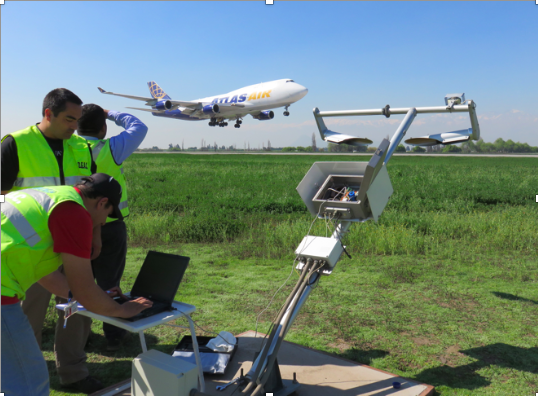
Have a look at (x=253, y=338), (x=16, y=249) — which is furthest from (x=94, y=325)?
(x=16, y=249)

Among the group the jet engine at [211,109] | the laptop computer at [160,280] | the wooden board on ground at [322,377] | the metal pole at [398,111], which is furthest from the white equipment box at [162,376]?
the jet engine at [211,109]

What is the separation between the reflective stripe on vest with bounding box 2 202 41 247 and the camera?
1765mm

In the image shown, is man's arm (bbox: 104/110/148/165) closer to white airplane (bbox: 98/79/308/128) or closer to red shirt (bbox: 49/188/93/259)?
red shirt (bbox: 49/188/93/259)

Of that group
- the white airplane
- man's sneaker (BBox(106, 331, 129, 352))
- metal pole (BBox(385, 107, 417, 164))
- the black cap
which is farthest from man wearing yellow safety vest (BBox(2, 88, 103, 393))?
the white airplane

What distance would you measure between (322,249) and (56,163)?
1900mm

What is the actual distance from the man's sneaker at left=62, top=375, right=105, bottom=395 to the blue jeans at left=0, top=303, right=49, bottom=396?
3.82ft

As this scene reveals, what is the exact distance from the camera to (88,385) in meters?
3.02

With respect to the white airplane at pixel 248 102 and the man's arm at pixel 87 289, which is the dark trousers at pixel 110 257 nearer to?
the man's arm at pixel 87 289

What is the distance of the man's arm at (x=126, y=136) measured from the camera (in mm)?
3379

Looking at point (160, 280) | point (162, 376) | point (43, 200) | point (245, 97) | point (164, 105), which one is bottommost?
point (162, 376)

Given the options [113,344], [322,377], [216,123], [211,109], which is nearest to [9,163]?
[113,344]

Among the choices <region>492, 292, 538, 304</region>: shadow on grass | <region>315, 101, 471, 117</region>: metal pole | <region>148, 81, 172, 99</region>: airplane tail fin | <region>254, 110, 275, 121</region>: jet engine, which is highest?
<region>148, 81, 172, 99</region>: airplane tail fin

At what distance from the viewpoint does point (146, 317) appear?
227cm

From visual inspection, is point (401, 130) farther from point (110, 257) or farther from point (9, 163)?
point (9, 163)
